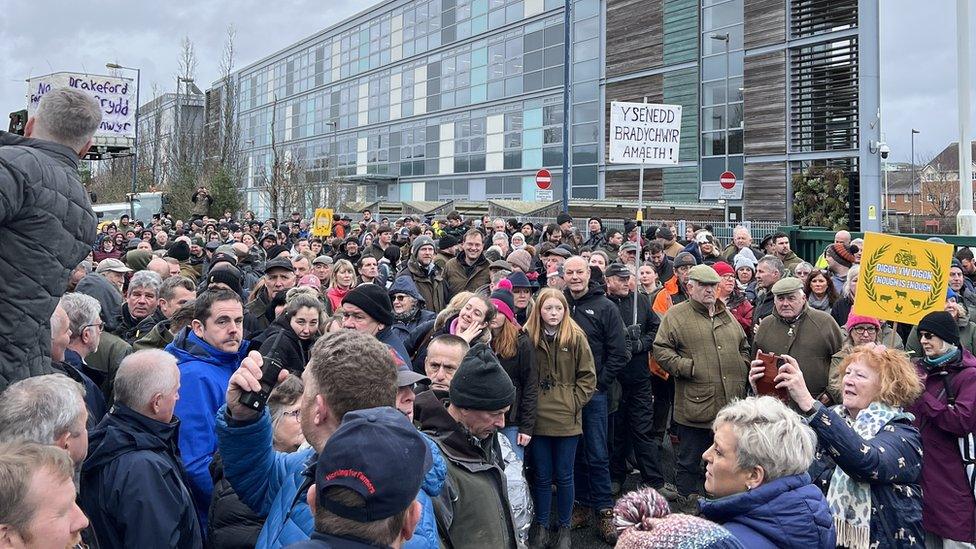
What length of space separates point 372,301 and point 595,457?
8.95ft

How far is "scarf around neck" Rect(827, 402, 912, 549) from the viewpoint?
4148 millimetres

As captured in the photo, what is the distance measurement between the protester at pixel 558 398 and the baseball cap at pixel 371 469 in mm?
4212

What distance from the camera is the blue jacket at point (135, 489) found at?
3.07 meters

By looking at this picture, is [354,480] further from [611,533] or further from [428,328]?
[611,533]

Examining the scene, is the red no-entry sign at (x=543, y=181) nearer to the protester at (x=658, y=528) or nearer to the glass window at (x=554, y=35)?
the glass window at (x=554, y=35)

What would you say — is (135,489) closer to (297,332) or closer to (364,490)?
(364,490)

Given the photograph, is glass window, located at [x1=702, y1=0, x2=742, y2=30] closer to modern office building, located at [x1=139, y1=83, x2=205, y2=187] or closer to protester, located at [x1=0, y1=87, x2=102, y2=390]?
modern office building, located at [x1=139, y1=83, x2=205, y2=187]

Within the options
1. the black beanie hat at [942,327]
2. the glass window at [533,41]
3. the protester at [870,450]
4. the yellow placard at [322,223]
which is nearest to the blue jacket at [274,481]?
the protester at [870,450]

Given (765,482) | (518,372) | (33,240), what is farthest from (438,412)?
(518,372)

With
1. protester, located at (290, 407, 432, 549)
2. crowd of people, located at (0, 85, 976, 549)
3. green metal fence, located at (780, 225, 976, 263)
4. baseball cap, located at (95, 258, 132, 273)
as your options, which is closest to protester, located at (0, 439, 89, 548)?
crowd of people, located at (0, 85, 976, 549)

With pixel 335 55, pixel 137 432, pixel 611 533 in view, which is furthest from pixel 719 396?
pixel 335 55

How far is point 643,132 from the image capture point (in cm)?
1045

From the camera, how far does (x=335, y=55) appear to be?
49.0 m

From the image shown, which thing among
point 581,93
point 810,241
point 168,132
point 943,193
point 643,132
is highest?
point 581,93
